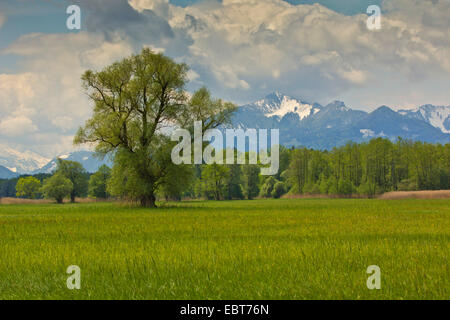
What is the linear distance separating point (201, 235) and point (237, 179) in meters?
113

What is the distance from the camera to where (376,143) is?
12069cm

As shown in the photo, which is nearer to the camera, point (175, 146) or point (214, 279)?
point (214, 279)

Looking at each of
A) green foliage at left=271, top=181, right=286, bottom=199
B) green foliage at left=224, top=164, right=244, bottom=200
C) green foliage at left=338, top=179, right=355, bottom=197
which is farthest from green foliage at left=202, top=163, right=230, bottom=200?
green foliage at left=338, top=179, right=355, bottom=197

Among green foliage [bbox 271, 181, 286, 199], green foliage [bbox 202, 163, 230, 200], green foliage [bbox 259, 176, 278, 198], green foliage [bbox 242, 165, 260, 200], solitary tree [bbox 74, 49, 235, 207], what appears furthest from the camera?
Result: green foliage [bbox 259, 176, 278, 198]

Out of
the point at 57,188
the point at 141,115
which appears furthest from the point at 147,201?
the point at 57,188

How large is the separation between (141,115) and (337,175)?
→ 96817 mm

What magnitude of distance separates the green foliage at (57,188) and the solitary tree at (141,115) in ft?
235

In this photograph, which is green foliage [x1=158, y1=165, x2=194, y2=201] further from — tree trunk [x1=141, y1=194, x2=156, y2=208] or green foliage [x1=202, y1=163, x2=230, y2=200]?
green foliage [x1=202, y1=163, x2=230, y2=200]

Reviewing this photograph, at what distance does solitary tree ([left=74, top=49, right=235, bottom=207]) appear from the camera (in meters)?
46.1

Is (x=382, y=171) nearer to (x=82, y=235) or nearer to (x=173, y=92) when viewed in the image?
(x=173, y=92)

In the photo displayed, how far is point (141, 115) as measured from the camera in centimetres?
4869

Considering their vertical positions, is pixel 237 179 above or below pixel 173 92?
below
